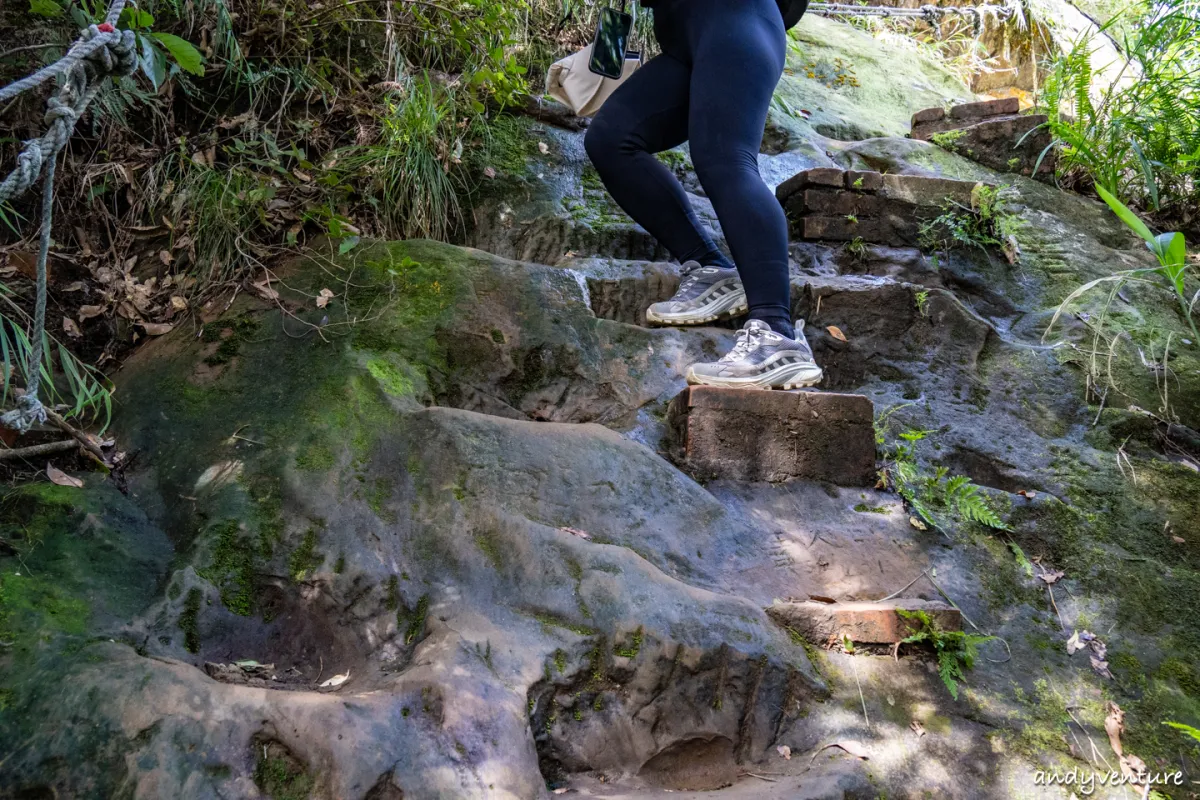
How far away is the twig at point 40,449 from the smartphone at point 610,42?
7.13 feet

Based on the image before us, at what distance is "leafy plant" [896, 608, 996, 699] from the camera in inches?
70.9

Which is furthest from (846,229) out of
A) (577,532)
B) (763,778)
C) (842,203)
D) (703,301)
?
(763,778)

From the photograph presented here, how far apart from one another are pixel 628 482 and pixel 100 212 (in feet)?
7.18

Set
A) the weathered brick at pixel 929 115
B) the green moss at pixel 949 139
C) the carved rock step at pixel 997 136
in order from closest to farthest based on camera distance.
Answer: the carved rock step at pixel 997 136
the green moss at pixel 949 139
the weathered brick at pixel 929 115

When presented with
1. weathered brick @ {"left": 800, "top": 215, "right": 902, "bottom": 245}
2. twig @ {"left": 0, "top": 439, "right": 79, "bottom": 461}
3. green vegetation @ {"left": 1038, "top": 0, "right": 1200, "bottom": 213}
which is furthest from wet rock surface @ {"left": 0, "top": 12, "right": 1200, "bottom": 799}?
green vegetation @ {"left": 1038, "top": 0, "right": 1200, "bottom": 213}

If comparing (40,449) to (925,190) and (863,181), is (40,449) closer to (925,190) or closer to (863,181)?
(863,181)

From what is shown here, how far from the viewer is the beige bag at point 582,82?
3.00 meters

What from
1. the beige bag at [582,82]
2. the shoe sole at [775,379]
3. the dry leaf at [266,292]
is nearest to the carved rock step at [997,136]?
the beige bag at [582,82]

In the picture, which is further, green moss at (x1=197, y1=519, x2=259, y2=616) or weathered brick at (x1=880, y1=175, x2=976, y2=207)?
weathered brick at (x1=880, y1=175, x2=976, y2=207)

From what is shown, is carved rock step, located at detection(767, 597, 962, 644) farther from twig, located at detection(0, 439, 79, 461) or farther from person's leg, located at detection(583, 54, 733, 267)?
twig, located at detection(0, 439, 79, 461)

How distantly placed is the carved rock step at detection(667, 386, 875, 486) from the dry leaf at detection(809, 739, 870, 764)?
87 centimetres

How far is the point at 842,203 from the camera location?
3504 mm

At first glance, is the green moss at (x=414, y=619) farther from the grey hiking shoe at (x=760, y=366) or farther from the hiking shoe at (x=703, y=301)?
the hiking shoe at (x=703, y=301)

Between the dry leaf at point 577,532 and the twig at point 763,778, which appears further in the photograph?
the dry leaf at point 577,532
